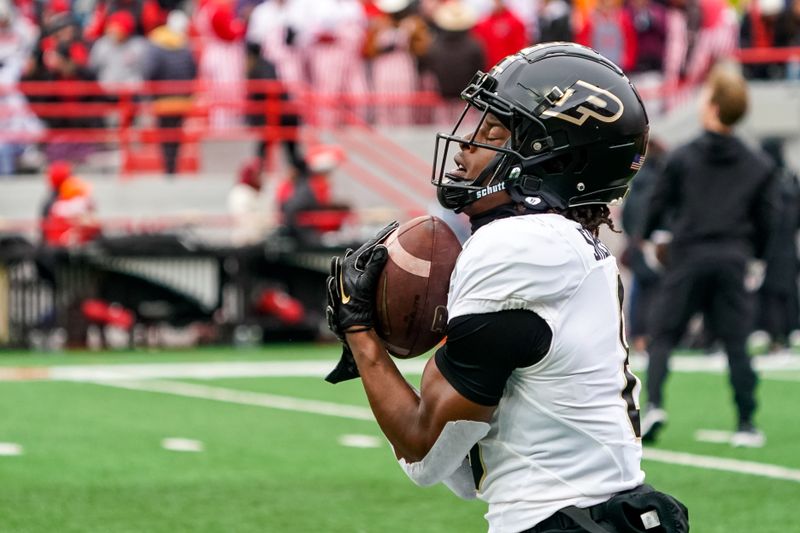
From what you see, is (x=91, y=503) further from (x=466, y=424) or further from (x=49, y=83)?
(x=49, y=83)

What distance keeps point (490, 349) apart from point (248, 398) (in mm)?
7766

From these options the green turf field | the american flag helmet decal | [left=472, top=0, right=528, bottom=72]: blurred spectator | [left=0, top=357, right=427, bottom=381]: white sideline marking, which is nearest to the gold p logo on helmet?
the american flag helmet decal

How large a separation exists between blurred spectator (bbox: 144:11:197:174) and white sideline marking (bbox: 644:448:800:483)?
1051 cm

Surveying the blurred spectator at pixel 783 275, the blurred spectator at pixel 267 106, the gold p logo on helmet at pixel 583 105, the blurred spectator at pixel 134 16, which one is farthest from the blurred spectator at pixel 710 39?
the gold p logo on helmet at pixel 583 105

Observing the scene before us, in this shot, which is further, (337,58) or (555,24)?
(337,58)

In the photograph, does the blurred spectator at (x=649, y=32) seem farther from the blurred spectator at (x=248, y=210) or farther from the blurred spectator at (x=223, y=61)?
the blurred spectator at (x=248, y=210)

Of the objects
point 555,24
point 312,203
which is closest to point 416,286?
point 312,203

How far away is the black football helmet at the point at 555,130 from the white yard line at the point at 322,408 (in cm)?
435

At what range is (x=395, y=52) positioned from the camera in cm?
1836

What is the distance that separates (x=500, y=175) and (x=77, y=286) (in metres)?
12.0

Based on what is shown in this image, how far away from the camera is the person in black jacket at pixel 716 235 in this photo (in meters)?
8.08

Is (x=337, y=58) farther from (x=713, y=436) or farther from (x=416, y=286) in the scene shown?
(x=416, y=286)

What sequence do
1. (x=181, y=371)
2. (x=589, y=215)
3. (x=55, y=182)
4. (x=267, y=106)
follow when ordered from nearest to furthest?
1. (x=589, y=215)
2. (x=181, y=371)
3. (x=55, y=182)
4. (x=267, y=106)

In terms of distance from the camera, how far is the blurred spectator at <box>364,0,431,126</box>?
717 inches
